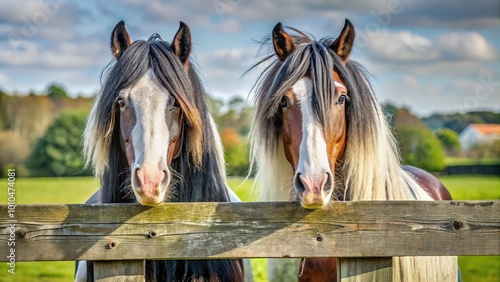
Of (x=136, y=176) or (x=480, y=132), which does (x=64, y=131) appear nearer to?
(x=480, y=132)

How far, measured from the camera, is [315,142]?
3.33m

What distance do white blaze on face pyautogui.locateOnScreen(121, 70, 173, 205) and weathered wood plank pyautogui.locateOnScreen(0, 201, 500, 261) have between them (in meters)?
0.15

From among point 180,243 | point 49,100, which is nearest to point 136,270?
point 180,243

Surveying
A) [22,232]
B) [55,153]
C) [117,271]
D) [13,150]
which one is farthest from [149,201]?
[55,153]

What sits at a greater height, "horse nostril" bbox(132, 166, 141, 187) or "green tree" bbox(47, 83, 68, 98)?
"green tree" bbox(47, 83, 68, 98)

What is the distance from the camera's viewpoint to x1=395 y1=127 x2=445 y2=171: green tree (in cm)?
3714

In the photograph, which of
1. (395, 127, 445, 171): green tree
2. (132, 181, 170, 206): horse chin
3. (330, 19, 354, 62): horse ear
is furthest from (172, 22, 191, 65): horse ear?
(395, 127, 445, 171): green tree

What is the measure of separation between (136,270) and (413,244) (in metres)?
1.38

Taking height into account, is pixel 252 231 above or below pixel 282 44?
below

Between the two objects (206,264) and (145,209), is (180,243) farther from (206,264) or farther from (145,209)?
(206,264)

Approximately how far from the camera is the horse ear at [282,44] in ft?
13.1

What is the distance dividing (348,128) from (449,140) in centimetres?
4323

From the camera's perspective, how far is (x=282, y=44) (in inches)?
159

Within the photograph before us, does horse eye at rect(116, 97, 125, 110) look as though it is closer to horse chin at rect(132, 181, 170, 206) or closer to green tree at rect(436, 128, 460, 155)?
horse chin at rect(132, 181, 170, 206)
